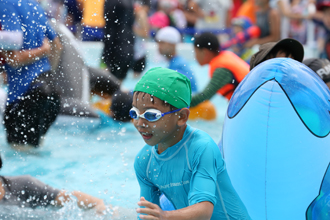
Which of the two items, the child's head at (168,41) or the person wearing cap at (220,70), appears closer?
the person wearing cap at (220,70)

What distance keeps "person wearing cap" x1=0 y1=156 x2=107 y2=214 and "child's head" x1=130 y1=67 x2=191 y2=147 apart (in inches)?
56.6

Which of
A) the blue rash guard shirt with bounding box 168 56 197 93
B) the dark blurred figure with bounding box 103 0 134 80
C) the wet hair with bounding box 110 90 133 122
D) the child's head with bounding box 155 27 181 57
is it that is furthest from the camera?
the dark blurred figure with bounding box 103 0 134 80

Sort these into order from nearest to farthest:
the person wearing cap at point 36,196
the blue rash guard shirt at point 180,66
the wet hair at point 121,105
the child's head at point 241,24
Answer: the person wearing cap at point 36,196
the wet hair at point 121,105
the blue rash guard shirt at point 180,66
the child's head at point 241,24

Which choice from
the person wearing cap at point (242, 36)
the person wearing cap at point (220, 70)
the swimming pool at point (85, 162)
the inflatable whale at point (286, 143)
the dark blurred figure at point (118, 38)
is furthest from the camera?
the person wearing cap at point (242, 36)

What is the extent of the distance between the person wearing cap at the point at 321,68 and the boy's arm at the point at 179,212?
70.7 inches

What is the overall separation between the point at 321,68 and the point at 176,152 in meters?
1.71

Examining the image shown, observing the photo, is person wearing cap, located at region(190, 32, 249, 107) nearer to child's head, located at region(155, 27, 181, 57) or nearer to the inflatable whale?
child's head, located at region(155, 27, 181, 57)

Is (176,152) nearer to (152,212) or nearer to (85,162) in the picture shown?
(152,212)

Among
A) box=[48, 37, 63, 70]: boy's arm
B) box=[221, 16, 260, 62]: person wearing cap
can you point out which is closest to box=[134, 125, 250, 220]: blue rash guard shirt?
box=[48, 37, 63, 70]: boy's arm

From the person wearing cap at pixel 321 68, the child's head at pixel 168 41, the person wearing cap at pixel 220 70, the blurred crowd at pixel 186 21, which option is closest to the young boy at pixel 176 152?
the person wearing cap at pixel 321 68

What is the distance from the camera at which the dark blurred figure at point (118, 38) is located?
6.87 meters

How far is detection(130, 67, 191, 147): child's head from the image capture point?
2.14m

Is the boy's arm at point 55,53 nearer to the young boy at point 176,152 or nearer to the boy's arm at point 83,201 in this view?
the boy's arm at point 83,201

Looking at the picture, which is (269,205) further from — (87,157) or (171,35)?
(171,35)
